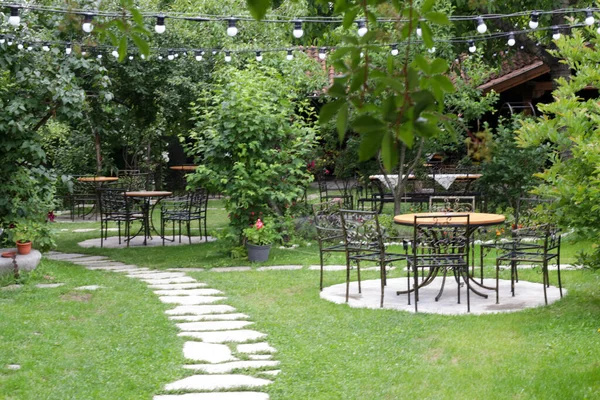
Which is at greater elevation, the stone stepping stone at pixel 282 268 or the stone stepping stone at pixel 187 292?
the stone stepping stone at pixel 282 268

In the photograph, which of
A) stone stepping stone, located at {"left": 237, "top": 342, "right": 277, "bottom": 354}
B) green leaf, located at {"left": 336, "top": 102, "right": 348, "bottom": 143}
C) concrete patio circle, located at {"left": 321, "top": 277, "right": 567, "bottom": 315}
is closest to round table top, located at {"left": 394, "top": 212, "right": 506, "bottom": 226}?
concrete patio circle, located at {"left": 321, "top": 277, "right": 567, "bottom": 315}

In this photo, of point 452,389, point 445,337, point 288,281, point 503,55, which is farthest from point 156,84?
point 452,389

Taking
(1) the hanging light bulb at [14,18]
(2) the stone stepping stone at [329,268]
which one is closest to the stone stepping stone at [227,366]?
(2) the stone stepping stone at [329,268]

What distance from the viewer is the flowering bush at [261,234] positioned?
31.1 feet

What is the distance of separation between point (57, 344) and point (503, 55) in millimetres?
10655

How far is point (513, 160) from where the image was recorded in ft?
38.7

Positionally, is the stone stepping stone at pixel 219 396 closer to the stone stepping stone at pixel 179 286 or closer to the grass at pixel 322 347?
the grass at pixel 322 347

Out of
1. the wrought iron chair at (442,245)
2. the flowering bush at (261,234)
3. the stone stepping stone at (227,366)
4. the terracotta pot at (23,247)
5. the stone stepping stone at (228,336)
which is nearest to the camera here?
the stone stepping stone at (227,366)

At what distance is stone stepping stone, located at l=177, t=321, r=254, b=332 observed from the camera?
599cm

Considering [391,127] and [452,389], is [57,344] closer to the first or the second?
[452,389]

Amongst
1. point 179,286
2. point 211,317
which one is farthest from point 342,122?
point 179,286

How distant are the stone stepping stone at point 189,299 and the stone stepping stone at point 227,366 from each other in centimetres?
202

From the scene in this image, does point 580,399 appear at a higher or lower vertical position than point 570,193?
lower

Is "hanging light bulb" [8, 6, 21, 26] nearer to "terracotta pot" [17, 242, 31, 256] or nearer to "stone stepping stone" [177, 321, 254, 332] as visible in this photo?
"terracotta pot" [17, 242, 31, 256]
